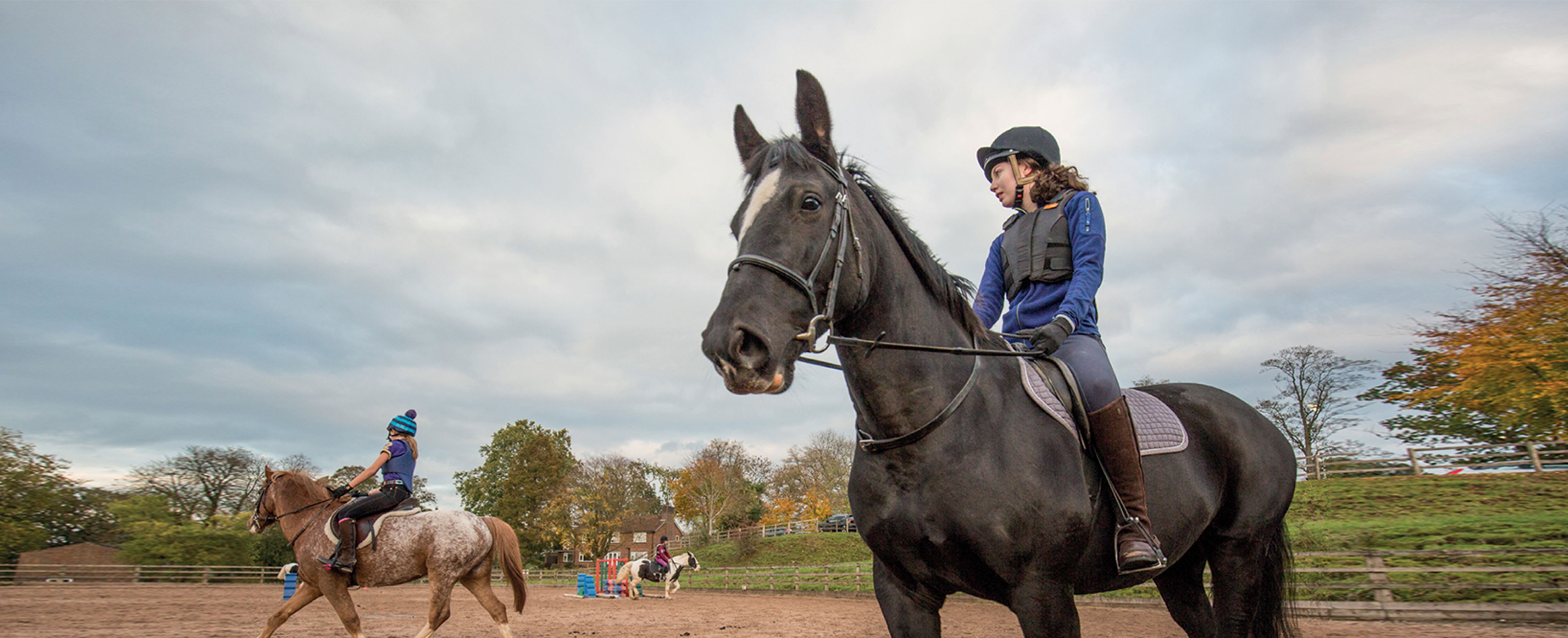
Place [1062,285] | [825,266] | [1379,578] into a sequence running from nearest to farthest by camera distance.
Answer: [825,266], [1062,285], [1379,578]

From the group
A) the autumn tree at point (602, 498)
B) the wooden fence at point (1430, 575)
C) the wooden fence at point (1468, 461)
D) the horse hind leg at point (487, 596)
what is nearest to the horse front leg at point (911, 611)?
the horse hind leg at point (487, 596)

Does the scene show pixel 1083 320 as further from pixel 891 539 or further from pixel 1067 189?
pixel 891 539

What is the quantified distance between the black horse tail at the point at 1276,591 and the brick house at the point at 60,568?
128 feet

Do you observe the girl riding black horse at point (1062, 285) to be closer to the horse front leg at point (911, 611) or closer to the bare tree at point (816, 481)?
the horse front leg at point (911, 611)

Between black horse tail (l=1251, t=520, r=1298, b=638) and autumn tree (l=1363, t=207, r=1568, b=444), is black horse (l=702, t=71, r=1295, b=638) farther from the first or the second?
autumn tree (l=1363, t=207, r=1568, b=444)

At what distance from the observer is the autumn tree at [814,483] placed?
51.3m

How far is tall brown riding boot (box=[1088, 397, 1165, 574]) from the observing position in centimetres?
268

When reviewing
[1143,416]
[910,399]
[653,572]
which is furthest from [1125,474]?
[653,572]

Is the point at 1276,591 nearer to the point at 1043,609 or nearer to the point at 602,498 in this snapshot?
the point at 1043,609

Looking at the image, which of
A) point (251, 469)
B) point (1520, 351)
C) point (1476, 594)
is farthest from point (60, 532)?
point (1520, 351)

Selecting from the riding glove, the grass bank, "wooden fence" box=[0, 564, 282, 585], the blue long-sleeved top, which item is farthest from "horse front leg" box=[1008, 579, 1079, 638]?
"wooden fence" box=[0, 564, 282, 585]

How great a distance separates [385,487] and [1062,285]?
838cm

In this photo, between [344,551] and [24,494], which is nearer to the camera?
[344,551]

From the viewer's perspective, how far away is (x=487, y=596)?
28.9 ft
